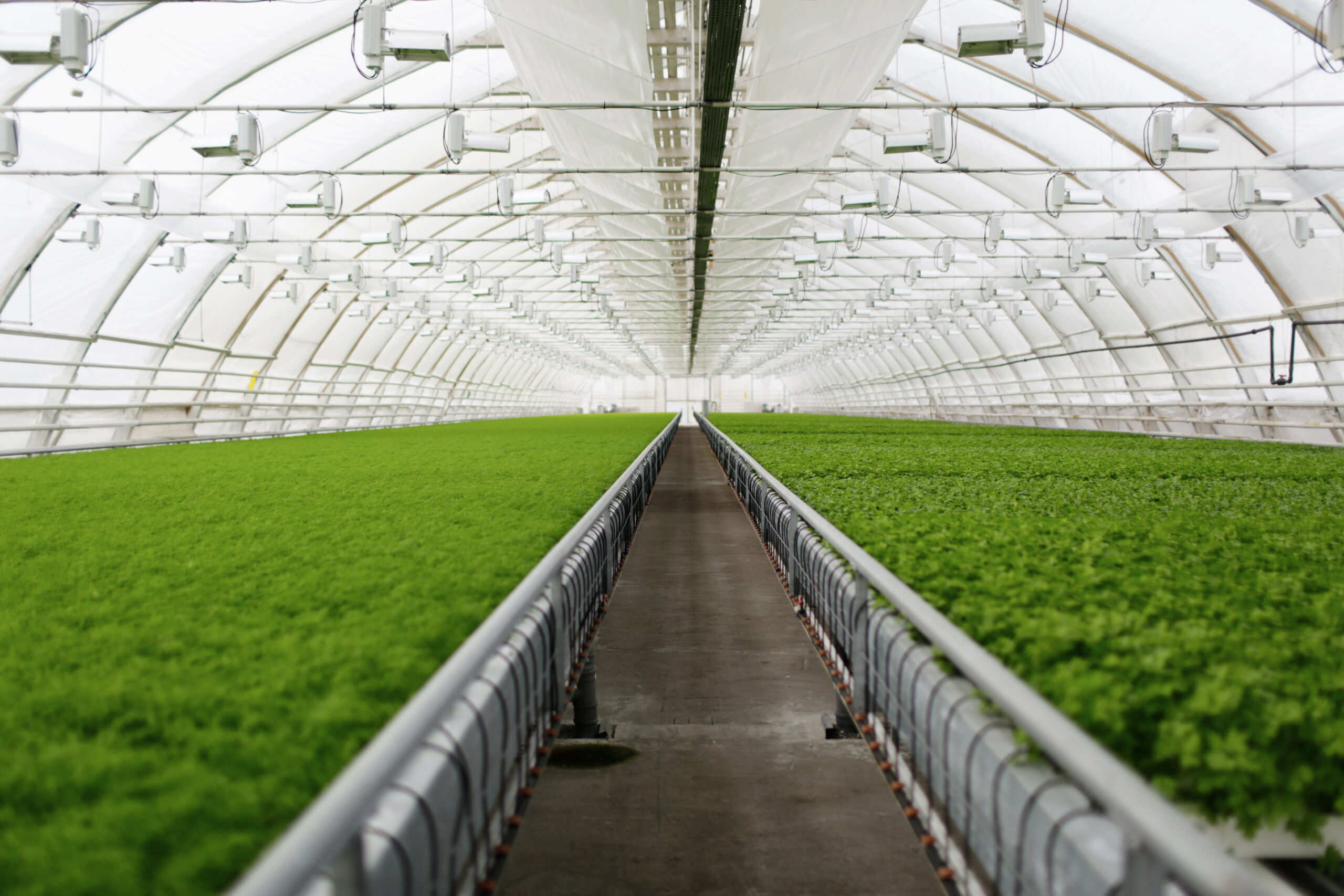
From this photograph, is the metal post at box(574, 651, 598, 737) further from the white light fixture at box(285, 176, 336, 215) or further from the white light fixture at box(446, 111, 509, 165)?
the white light fixture at box(285, 176, 336, 215)

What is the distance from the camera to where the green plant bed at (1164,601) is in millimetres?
1959

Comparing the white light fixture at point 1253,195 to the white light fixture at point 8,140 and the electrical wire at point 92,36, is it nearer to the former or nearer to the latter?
the electrical wire at point 92,36

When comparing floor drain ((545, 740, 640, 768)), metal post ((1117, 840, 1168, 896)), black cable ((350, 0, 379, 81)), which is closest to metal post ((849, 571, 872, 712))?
metal post ((1117, 840, 1168, 896))

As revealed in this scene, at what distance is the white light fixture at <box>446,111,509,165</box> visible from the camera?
9852 millimetres

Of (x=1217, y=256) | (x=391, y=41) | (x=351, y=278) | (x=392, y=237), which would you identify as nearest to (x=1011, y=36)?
(x=391, y=41)

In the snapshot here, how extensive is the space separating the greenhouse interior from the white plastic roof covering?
102 millimetres

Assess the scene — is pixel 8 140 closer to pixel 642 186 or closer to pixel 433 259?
pixel 642 186

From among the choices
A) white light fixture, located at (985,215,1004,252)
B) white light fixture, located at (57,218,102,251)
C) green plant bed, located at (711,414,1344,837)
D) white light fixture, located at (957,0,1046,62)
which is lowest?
green plant bed, located at (711,414,1344,837)

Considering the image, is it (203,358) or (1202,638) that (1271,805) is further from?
(203,358)

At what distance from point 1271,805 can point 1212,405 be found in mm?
22077

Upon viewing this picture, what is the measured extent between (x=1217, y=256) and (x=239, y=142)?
17503 millimetres

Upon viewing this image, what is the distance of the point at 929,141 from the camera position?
9969 mm

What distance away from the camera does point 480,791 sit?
90.2 inches

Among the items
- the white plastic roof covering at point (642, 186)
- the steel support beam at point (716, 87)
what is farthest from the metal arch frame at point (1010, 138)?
the steel support beam at point (716, 87)
